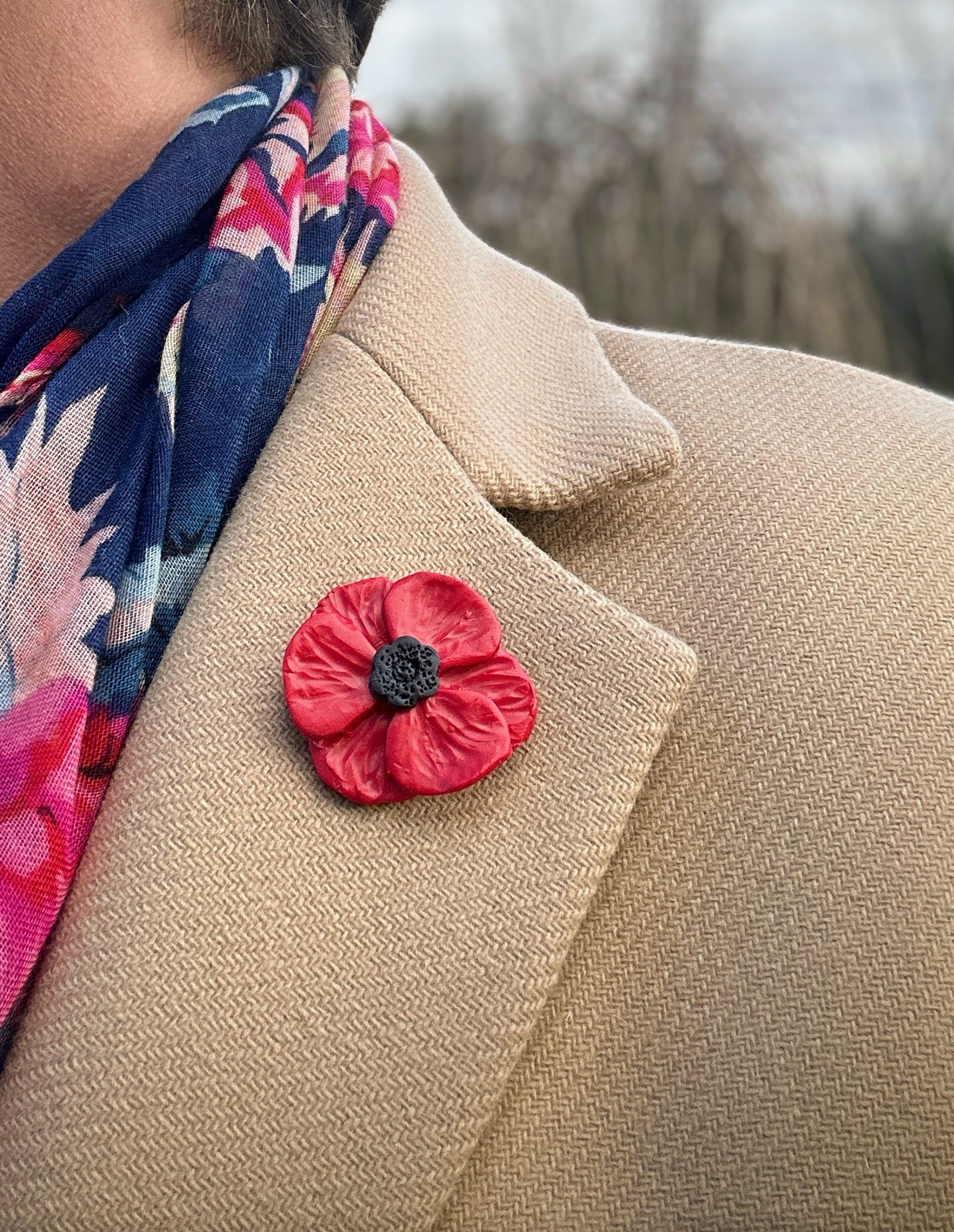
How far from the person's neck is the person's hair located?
0.06 feet

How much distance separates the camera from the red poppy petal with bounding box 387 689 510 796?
735 millimetres

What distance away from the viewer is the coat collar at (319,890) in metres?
0.70

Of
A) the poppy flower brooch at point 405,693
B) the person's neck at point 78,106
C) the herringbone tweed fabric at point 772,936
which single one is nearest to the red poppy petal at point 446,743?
the poppy flower brooch at point 405,693

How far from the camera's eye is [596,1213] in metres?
0.75

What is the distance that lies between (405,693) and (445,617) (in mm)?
73

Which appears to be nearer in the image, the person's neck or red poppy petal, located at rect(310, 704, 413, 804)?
red poppy petal, located at rect(310, 704, 413, 804)

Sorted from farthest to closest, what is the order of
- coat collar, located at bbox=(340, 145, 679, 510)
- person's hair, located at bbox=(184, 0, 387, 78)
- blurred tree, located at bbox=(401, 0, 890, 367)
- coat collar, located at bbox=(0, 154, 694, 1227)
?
blurred tree, located at bbox=(401, 0, 890, 367)
person's hair, located at bbox=(184, 0, 387, 78)
coat collar, located at bbox=(340, 145, 679, 510)
coat collar, located at bbox=(0, 154, 694, 1227)

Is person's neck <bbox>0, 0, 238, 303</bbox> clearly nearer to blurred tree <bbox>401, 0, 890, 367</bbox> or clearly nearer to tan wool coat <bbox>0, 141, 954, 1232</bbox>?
tan wool coat <bbox>0, 141, 954, 1232</bbox>

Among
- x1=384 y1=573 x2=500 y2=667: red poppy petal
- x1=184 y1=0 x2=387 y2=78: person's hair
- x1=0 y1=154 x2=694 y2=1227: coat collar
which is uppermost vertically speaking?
x1=184 y1=0 x2=387 y2=78: person's hair

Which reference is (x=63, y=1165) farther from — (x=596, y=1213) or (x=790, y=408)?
(x=790, y=408)

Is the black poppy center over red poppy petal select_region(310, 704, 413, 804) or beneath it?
over

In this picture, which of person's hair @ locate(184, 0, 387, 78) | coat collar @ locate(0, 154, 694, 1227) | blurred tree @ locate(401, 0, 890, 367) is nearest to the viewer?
coat collar @ locate(0, 154, 694, 1227)

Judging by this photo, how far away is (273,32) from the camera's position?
42.3 inches

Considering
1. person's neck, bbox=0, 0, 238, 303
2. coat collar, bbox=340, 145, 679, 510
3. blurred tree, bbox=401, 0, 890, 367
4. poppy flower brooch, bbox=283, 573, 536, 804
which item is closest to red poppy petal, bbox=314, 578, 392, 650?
poppy flower brooch, bbox=283, 573, 536, 804
